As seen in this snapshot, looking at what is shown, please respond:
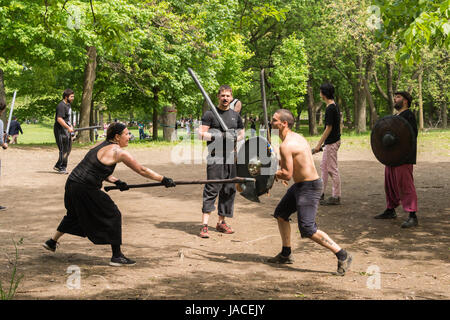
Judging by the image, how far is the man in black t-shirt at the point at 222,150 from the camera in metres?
7.17

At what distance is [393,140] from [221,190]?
2550mm

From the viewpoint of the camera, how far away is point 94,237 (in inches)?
223

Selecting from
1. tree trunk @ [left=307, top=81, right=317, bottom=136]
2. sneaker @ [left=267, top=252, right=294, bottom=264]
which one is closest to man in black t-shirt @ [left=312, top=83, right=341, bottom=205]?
sneaker @ [left=267, top=252, right=294, bottom=264]

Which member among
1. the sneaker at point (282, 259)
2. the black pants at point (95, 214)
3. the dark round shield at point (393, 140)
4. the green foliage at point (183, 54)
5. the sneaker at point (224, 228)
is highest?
the green foliage at point (183, 54)

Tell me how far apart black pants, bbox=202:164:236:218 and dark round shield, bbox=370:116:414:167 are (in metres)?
2.20

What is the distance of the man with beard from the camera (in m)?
7.56

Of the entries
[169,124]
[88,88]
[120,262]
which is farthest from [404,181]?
[169,124]

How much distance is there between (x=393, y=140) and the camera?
299 inches

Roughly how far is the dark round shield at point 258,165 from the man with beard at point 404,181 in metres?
2.62

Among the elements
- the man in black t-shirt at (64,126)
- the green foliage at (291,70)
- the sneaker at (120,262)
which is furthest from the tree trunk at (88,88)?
the sneaker at (120,262)

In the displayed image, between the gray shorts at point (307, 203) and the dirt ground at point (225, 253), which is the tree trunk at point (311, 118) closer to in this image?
the dirt ground at point (225, 253)

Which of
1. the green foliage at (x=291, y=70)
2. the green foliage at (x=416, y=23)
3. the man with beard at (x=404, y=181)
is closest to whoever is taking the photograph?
the green foliage at (x=416, y=23)

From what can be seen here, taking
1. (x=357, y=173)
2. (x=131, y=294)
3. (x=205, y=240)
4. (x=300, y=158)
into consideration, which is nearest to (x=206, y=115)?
(x=205, y=240)

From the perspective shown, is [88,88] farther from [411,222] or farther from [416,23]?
[416,23]
